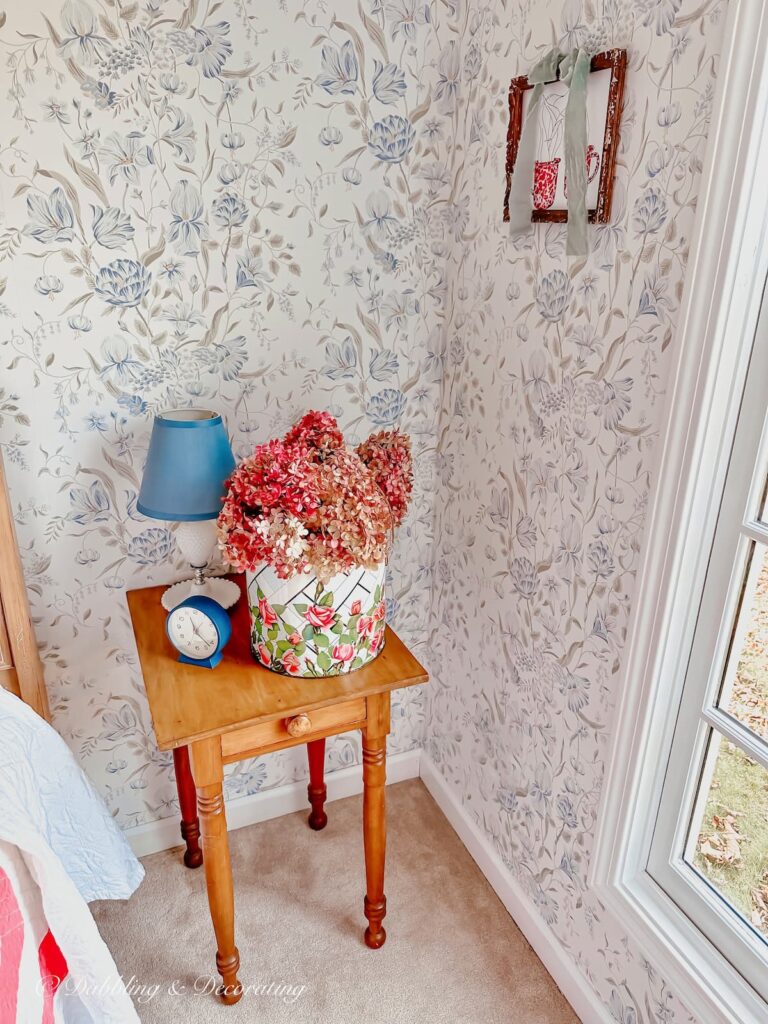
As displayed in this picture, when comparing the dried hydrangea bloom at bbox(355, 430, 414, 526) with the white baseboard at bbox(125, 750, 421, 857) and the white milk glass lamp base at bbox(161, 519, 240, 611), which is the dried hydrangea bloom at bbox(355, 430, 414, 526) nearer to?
the white milk glass lamp base at bbox(161, 519, 240, 611)

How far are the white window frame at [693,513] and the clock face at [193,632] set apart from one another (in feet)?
2.52

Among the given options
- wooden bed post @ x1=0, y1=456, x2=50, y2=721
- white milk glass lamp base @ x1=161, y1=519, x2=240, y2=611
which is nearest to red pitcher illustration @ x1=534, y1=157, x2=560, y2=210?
white milk glass lamp base @ x1=161, y1=519, x2=240, y2=611

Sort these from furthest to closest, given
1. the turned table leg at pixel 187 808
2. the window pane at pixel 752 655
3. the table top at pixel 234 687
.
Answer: the turned table leg at pixel 187 808, the table top at pixel 234 687, the window pane at pixel 752 655

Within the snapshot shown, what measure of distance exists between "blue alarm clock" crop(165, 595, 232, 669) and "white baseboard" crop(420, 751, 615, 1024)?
0.92 m

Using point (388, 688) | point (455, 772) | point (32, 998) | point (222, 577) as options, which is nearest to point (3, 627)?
point (222, 577)

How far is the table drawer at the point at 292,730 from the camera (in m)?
1.40

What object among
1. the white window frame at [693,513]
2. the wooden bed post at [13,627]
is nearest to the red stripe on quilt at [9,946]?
the wooden bed post at [13,627]

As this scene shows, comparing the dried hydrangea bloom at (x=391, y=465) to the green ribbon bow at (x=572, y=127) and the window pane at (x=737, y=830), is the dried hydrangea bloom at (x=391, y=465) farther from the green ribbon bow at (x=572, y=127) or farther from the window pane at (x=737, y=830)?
the window pane at (x=737, y=830)

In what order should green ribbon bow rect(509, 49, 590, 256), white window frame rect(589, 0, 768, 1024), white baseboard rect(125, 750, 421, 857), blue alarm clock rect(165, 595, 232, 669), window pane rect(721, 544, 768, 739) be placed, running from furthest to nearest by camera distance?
1. white baseboard rect(125, 750, 421, 857)
2. blue alarm clock rect(165, 595, 232, 669)
3. green ribbon bow rect(509, 49, 590, 256)
4. window pane rect(721, 544, 768, 739)
5. white window frame rect(589, 0, 768, 1024)

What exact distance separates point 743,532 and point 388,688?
2.26 feet

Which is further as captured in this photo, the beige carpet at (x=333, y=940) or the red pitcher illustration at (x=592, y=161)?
the beige carpet at (x=333, y=940)

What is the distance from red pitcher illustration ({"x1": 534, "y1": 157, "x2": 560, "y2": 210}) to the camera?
1353 mm

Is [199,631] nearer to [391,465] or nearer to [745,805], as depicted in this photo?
[391,465]

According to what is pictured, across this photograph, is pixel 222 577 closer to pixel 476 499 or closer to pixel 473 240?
pixel 476 499
